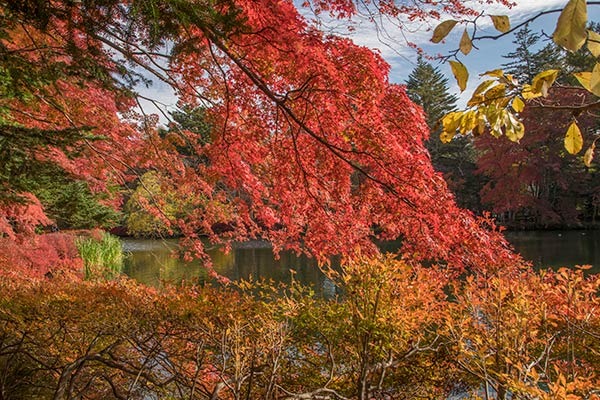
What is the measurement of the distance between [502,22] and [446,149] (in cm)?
2884

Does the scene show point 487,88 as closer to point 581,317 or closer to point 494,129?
point 494,129

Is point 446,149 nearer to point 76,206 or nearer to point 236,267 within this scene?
point 236,267

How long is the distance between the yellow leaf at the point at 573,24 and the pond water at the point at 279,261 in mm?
9856

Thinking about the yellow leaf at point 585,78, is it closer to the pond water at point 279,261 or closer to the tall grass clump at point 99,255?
the pond water at point 279,261

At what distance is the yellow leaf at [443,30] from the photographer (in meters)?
0.72

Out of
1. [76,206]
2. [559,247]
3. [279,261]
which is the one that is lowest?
[279,261]

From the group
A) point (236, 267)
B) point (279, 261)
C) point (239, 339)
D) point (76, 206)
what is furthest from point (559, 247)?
point (239, 339)

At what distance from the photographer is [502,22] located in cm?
75

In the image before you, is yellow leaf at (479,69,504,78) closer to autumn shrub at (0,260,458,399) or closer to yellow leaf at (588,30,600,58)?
yellow leaf at (588,30,600,58)

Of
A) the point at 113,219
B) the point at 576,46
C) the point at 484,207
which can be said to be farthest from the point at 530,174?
the point at 576,46

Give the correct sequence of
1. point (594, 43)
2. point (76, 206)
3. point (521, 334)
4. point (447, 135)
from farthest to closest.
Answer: point (76, 206) < point (521, 334) < point (447, 135) < point (594, 43)

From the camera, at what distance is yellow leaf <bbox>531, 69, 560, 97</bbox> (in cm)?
79

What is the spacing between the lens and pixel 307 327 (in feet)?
8.93

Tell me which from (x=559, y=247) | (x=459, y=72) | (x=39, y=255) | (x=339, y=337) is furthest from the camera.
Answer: (x=559, y=247)
